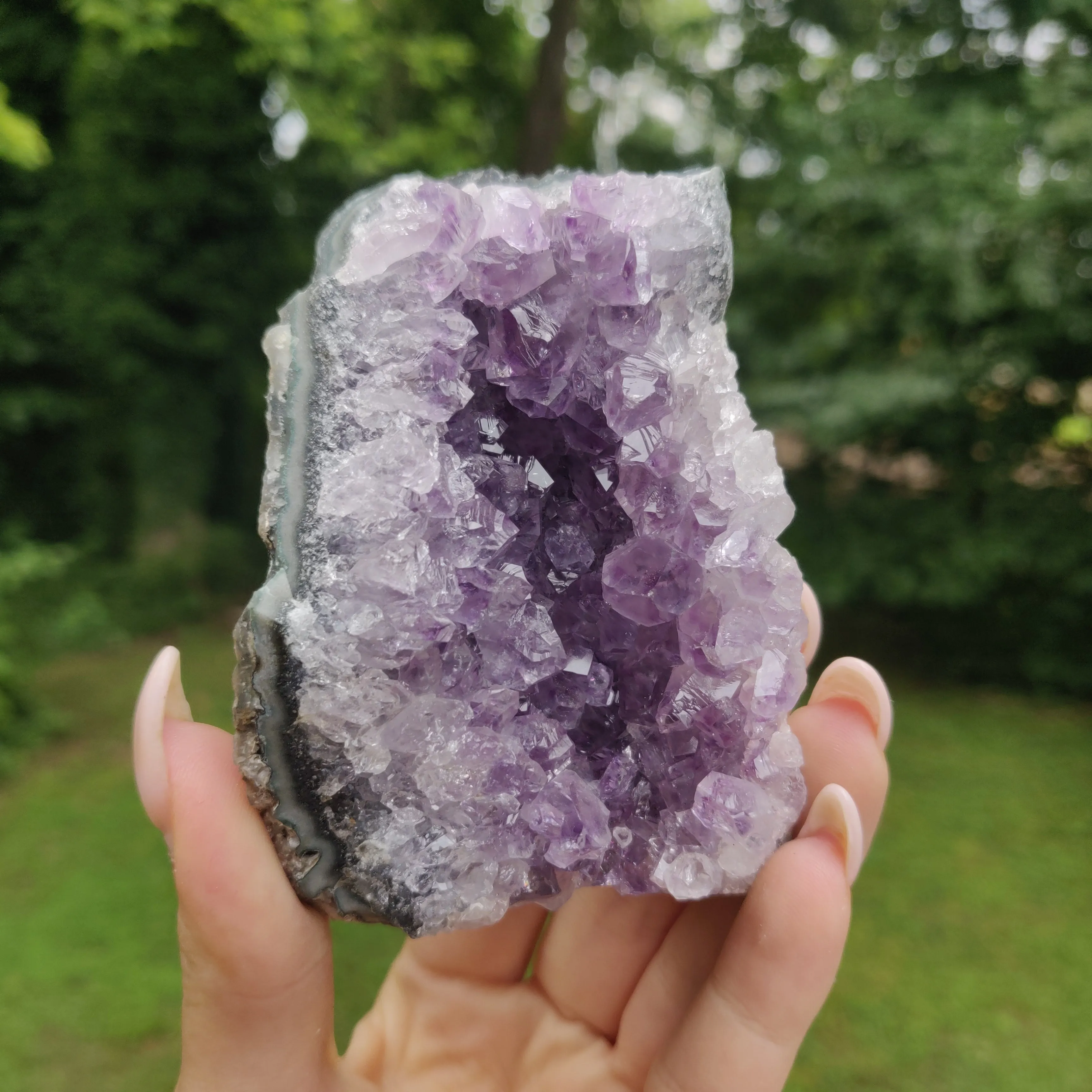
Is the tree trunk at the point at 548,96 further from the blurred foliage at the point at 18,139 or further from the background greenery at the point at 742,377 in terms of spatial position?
the blurred foliage at the point at 18,139

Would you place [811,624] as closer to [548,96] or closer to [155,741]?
[155,741]

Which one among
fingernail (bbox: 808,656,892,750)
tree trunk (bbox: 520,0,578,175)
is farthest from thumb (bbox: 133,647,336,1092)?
tree trunk (bbox: 520,0,578,175)

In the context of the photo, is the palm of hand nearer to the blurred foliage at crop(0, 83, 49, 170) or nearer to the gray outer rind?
the gray outer rind

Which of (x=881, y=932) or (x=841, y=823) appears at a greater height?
(x=841, y=823)

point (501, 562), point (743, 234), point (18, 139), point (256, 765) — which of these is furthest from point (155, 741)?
point (743, 234)

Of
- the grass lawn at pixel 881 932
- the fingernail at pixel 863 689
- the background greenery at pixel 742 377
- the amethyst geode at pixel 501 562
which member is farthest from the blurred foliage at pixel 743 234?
the fingernail at pixel 863 689

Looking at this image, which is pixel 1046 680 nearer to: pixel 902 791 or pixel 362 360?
pixel 902 791

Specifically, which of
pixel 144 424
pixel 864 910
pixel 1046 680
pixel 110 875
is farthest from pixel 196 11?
pixel 1046 680
